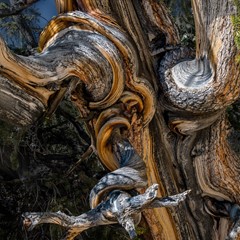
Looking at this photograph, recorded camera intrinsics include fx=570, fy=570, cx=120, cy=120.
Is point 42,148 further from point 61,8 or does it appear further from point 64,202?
point 61,8

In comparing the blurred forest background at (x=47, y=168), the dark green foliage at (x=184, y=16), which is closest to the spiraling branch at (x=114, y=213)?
the blurred forest background at (x=47, y=168)

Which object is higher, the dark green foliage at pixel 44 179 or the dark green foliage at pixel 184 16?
the dark green foliage at pixel 184 16

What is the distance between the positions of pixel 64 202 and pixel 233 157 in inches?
28.0

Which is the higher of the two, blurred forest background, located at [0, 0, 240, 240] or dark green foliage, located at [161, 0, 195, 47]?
dark green foliage, located at [161, 0, 195, 47]

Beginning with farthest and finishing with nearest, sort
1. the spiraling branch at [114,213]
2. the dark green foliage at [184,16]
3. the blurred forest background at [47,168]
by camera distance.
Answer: the dark green foliage at [184,16] → the blurred forest background at [47,168] → the spiraling branch at [114,213]

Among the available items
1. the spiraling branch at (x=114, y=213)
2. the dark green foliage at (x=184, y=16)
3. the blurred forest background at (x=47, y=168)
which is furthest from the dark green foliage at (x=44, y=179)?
the spiraling branch at (x=114, y=213)

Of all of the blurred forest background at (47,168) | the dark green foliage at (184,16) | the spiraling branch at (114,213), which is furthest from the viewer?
the dark green foliage at (184,16)

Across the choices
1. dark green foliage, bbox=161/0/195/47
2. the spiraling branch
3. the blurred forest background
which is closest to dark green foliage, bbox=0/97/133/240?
the blurred forest background

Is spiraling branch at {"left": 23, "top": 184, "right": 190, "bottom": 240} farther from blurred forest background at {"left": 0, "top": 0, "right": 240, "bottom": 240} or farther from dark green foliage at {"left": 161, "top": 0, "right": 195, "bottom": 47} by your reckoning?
dark green foliage at {"left": 161, "top": 0, "right": 195, "bottom": 47}

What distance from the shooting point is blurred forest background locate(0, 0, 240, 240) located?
2324 millimetres

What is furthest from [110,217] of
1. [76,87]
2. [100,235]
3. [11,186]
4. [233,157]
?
[11,186]

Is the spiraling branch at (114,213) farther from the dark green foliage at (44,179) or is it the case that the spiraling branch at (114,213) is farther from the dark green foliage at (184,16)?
the dark green foliage at (184,16)

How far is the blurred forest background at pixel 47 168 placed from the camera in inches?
91.5

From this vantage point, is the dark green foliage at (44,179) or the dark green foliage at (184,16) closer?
the dark green foliage at (44,179)
